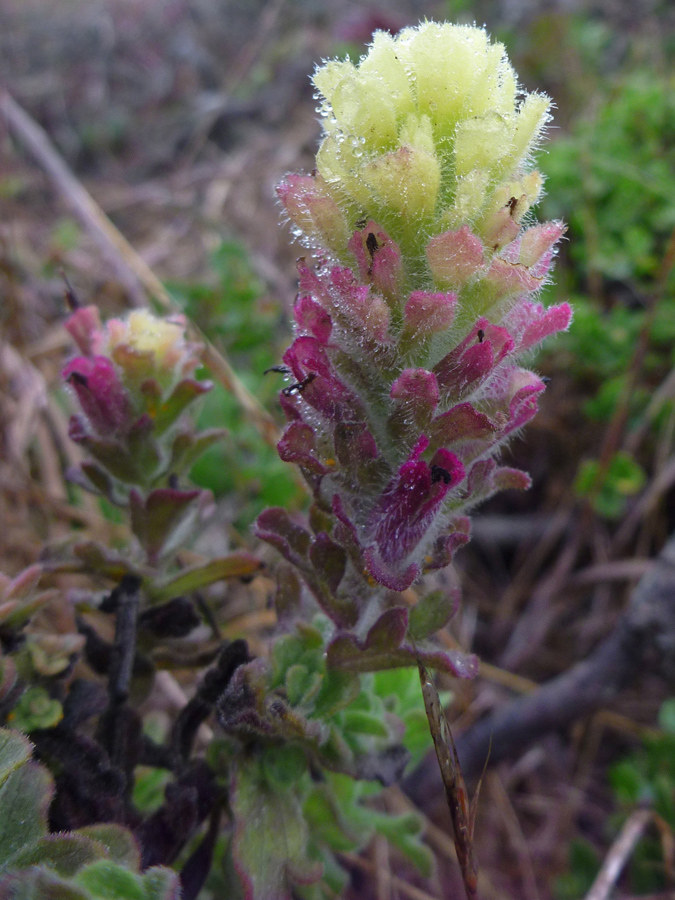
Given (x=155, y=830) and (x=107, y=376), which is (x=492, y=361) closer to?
(x=107, y=376)

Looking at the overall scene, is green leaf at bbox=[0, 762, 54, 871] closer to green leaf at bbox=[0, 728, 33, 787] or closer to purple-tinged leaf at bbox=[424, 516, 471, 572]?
green leaf at bbox=[0, 728, 33, 787]

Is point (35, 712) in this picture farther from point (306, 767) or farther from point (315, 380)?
point (315, 380)

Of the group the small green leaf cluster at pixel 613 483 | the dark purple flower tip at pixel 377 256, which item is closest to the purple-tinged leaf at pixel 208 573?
the dark purple flower tip at pixel 377 256

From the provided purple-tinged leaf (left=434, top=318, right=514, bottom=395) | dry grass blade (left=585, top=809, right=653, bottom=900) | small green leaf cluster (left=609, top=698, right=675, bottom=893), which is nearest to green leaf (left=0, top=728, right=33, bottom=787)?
purple-tinged leaf (left=434, top=318, right=514, bottom=395)

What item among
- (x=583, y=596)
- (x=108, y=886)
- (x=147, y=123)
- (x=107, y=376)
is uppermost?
(x=147, y=123)

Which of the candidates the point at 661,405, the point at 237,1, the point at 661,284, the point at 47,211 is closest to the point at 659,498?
the point at 661,405
